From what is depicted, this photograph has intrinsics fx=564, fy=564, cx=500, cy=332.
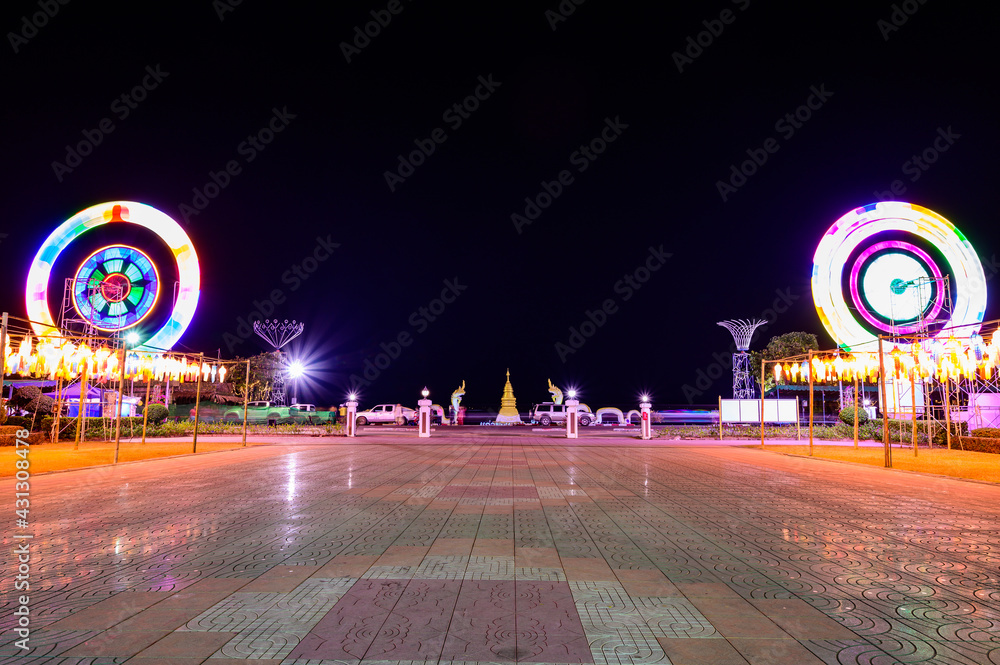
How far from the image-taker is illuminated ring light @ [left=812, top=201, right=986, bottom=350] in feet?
100

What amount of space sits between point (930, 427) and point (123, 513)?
84.2 ft

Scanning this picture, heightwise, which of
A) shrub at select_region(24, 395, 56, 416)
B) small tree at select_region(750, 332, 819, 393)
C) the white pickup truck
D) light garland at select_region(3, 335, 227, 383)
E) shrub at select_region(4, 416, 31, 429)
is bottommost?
the white pickup truck

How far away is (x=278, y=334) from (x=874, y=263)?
44.1 m

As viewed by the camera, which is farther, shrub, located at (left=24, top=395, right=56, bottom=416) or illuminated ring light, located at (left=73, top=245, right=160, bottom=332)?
illuminated ring light, located at (left=73, top=245, right=160, bottom=332)

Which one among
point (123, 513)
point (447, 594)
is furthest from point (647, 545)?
point (123, 513)

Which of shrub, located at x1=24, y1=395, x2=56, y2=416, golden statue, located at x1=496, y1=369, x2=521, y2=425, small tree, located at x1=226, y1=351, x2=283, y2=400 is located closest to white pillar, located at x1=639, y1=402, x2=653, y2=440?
golden statue, located at x1=496, y1=369, x2=521, y2=425

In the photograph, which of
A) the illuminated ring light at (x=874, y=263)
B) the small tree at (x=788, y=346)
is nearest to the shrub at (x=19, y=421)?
the illuminated ring light at (x=874, y=263)

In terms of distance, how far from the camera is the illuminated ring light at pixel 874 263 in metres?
30.6

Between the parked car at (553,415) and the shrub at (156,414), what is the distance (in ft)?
82.2

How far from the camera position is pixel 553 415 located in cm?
4416

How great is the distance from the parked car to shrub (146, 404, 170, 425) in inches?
986

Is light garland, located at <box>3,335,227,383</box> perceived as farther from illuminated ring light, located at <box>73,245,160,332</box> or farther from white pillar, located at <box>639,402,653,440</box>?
white pillar, located at <box>639,402,653,440</box>

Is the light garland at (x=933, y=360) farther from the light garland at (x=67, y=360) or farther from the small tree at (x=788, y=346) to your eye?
the small tree at (x=788, y=346)

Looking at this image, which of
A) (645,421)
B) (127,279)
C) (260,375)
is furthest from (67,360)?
(260,375)
